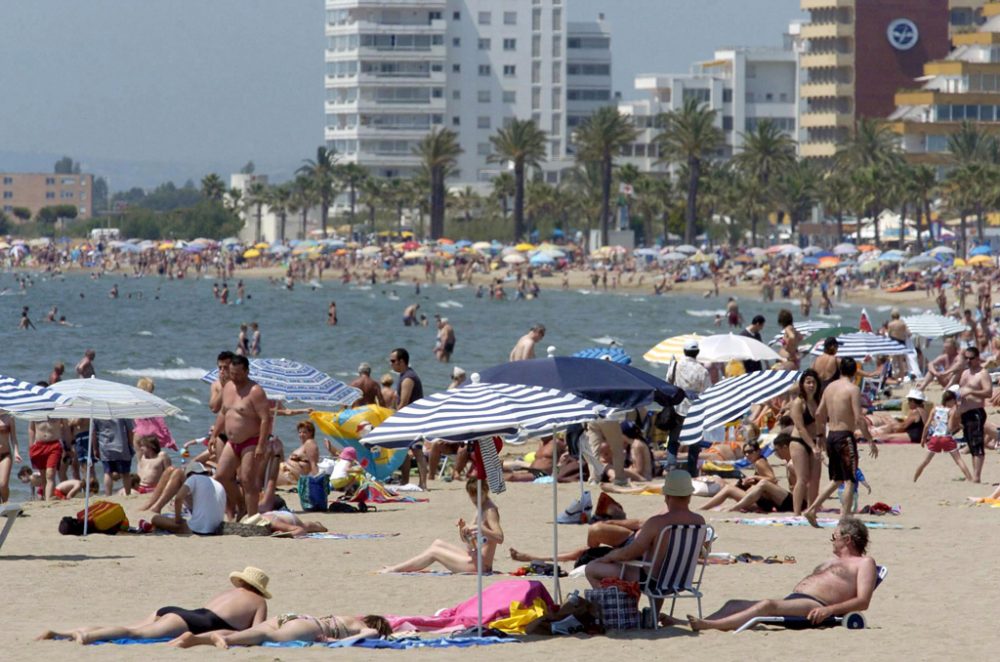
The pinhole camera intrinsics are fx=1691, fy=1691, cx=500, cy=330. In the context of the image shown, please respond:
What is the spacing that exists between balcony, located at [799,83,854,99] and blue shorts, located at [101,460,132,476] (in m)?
112

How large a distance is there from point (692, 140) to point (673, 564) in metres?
87.2

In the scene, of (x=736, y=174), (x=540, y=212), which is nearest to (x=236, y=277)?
(x=540, y=212)

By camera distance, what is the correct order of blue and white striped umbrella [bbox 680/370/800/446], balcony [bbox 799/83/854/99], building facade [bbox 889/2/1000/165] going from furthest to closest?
balcony [bbox 799/83/854/99]
building facade [bbox 889/2/1000/165]
blue and white striped umbrella [bbox 680/370/800/446]

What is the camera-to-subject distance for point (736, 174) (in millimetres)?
104625

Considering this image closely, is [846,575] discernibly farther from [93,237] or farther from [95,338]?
[93,237]

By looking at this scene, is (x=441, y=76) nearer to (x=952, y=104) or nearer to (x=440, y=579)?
(x=952, y=104)

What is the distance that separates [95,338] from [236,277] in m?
55.0

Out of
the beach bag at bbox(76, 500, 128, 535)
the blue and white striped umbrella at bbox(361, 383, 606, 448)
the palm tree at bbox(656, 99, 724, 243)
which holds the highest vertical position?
Answer: the palm tree at bbox(656, 99, 724, 243)

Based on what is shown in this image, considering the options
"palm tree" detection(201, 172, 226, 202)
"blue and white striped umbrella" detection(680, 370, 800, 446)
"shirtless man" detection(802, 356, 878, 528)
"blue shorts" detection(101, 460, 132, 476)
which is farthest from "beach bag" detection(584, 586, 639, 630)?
"palm tree" detection(201, 172, 226, 202)

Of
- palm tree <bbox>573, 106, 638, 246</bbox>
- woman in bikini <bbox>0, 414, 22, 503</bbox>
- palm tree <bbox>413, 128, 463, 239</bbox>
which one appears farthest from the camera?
palm tree <bbox>413, 128, 463, 239</bbox>

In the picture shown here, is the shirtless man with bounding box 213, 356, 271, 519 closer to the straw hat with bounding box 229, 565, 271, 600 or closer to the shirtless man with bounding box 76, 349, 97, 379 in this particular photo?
the straw hat with bounding box 229, 565, 271, 600

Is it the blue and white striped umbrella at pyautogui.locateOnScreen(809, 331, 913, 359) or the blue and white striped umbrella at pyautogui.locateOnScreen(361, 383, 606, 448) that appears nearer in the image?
the blue and white striped umbrella at pyautogui.locateOnScreen(361, 383, 606, 448)

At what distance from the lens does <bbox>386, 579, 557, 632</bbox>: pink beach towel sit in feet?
31.2

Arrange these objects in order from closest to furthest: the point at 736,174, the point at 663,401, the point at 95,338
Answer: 1. the point at 663,401
2. the point at 95,338
3. the point at 736,174
